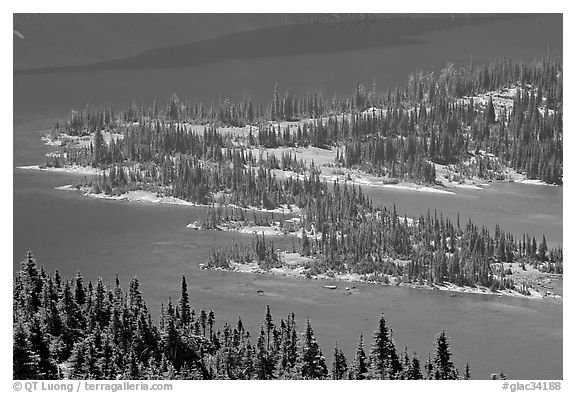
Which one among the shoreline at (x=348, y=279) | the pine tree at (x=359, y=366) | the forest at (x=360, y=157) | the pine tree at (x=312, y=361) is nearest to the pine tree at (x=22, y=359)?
the pine tree at (x=312, y=361)

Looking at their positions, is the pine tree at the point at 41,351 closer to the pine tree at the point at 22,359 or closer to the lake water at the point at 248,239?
the pine tree at the point at 22,359

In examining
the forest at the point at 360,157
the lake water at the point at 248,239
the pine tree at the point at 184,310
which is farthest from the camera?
the forest at the point at 360,157

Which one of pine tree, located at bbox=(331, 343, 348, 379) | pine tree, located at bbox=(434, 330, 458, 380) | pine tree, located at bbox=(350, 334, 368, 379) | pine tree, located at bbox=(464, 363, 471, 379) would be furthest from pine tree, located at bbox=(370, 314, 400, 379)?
pine tree, located at bbox=(464, 363, 471, 379)

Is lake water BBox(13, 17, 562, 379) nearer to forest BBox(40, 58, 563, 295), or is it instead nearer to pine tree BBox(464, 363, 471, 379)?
pine tree BBox(464, 363, 471, 379)

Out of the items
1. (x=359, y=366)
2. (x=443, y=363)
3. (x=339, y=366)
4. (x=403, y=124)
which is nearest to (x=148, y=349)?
(x=339, y=366)

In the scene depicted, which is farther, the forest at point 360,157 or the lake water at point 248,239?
the forest at point 360,157

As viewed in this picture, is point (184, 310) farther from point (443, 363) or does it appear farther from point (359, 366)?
point (443, 363)

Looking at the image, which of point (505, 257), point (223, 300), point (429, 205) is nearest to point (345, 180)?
point (429, 205)
